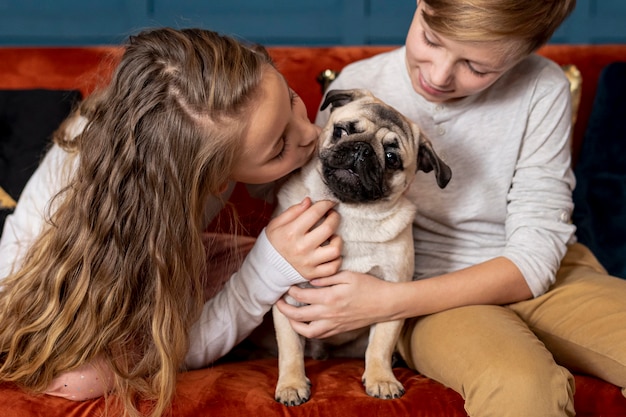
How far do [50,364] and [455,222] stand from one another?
883mm

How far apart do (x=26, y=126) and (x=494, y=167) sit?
47.3 inches

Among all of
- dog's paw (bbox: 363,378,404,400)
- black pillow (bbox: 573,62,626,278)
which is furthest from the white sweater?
black pillow (bbox: 573,62,626,278)

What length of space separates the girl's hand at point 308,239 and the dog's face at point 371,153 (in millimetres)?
62

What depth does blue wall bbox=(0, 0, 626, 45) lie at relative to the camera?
8.36ft

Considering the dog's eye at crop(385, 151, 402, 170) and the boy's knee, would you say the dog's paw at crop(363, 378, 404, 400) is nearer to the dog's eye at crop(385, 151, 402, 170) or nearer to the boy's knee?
the boy's knee

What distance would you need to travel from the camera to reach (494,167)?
5.41ft

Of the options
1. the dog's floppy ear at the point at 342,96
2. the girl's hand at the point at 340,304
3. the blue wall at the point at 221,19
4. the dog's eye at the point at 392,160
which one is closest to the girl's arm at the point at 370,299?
the girl's hand at the point at 340,304

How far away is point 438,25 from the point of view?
1.41 meters

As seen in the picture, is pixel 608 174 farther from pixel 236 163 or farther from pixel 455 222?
pixel 236 163

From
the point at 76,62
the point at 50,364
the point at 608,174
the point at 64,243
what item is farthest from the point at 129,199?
the point at 608,174

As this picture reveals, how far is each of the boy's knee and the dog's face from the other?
0.40 meters

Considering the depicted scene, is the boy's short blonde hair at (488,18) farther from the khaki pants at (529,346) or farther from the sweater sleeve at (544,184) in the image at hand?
the khaki pants at (529,346)

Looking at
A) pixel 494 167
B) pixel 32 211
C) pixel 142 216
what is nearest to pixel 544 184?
pixel 494 167

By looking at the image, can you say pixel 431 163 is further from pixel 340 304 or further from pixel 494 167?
pixel 340 304
